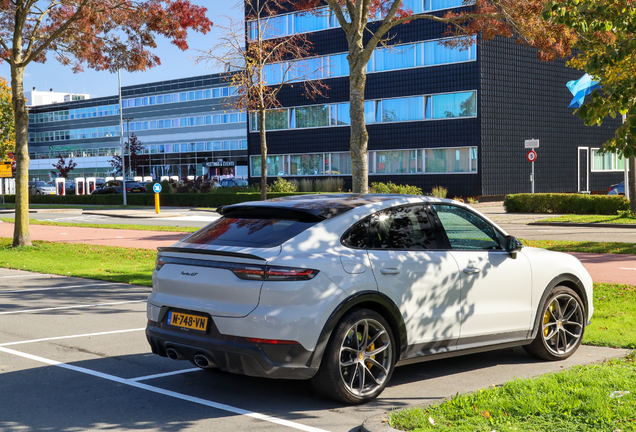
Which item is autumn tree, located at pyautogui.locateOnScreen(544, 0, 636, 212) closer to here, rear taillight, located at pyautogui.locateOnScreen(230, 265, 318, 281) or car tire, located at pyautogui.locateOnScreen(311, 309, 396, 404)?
car tire, located at pyautogui.locateOnScreen(311, 309, 396, 404)

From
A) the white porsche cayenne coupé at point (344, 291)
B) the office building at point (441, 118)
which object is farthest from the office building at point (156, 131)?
the white porsche cayenne coupé at point (344, 291)

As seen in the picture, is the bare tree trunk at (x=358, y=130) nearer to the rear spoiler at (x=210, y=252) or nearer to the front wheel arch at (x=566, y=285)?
the front wheel arch at (x=566, y=285)

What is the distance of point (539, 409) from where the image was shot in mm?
4766

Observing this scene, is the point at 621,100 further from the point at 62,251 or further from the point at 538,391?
the point at 62,251

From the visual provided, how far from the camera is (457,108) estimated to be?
39.3m

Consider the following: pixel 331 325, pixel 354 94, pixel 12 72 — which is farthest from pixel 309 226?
pixel 12 72

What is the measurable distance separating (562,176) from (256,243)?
4170cm

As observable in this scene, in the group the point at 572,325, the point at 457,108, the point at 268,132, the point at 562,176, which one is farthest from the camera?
the point at 268,132

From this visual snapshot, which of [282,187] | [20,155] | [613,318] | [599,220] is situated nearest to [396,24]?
[613,318]

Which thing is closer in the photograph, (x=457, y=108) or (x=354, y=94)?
(x=354, y=94)

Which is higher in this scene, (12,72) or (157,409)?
(12,72)

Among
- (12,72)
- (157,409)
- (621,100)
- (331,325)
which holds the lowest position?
(157,409)

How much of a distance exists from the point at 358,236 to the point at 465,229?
1.25m

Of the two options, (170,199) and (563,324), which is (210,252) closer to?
(563,324)
